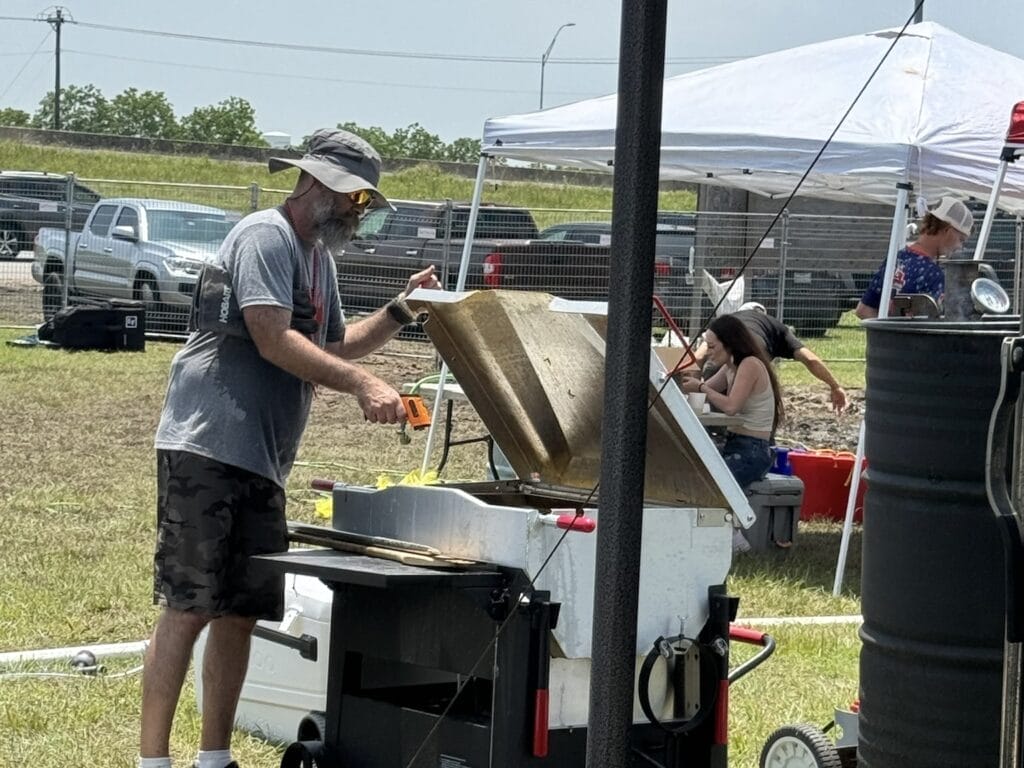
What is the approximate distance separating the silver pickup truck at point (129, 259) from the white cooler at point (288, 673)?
1430 centimetres

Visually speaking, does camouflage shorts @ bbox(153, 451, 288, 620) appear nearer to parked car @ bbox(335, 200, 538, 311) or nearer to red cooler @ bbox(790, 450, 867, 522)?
red cooler @ bbox(790, 450, 867, 522)

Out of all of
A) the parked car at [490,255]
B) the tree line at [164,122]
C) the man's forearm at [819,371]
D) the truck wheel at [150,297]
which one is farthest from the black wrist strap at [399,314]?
the tree line at [164,122]

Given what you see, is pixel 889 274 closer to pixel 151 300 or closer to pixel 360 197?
pixel 360 197

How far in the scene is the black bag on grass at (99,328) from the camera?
17.0m

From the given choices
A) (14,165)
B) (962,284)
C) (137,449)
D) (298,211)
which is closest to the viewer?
(962,284)

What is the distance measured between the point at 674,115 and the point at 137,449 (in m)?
4.91

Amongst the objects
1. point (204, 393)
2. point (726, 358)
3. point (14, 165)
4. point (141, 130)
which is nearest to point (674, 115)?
point (726, 358)

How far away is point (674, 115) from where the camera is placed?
8.47 metres

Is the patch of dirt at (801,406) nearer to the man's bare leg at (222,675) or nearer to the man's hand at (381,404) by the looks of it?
the man's bare leg at (222,675)

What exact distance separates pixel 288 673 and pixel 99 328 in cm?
1286

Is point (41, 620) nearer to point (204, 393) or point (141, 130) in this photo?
point (204, 393)

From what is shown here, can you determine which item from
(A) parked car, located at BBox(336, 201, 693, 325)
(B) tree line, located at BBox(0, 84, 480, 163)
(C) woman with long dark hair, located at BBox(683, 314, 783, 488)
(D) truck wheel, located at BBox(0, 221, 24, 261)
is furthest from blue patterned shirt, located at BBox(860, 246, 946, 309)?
(B) tree line, located at BBox(0, 84, 480, 163)

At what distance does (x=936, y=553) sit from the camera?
131 inches

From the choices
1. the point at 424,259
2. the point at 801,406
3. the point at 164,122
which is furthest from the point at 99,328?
the point at 164,122
